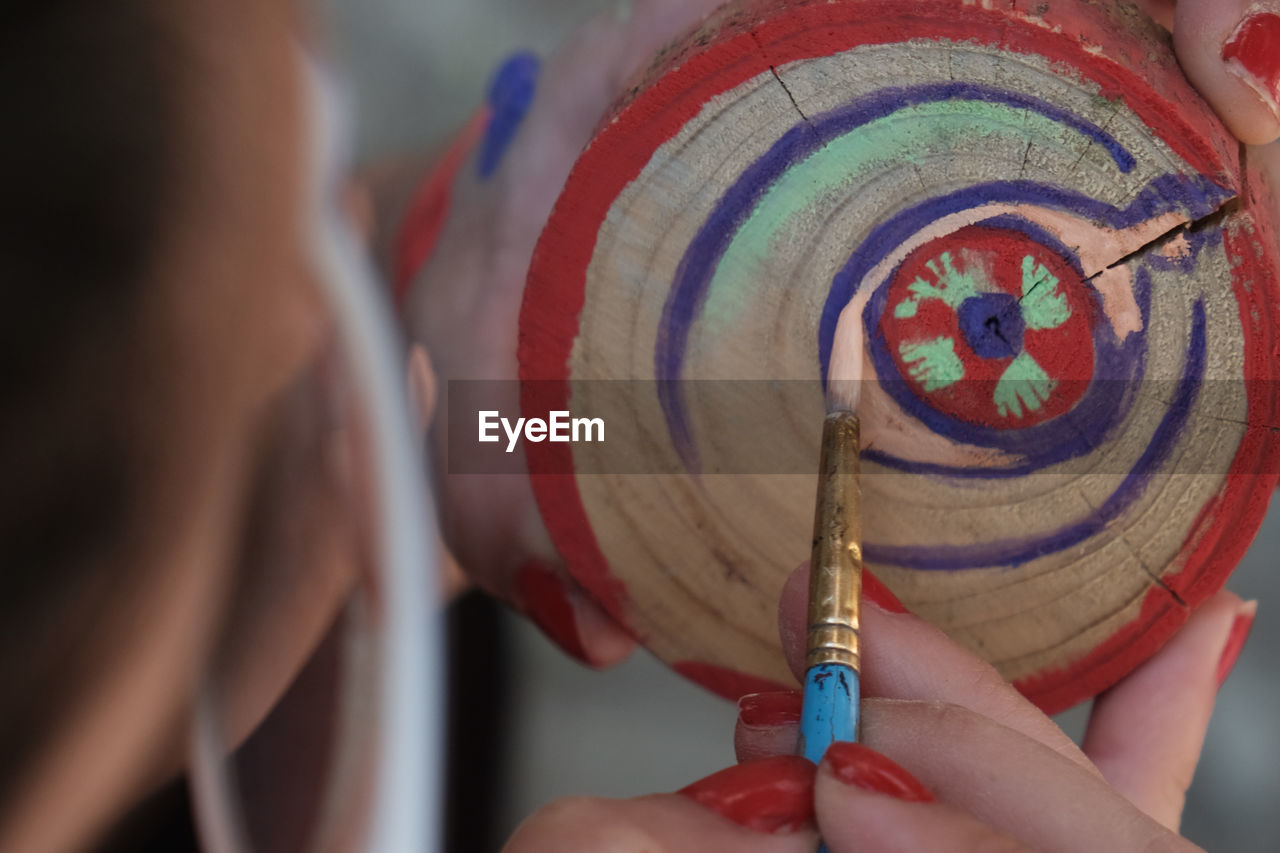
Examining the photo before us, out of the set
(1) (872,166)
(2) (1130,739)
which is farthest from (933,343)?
(2) (1130,739)

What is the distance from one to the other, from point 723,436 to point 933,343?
0.09 meters

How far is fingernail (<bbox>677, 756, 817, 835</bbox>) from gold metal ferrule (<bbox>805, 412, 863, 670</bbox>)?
0.13 ft

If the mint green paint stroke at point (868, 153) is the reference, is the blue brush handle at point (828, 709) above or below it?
below

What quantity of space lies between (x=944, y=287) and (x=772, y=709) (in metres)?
0.16

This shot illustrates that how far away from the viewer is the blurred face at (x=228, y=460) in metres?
0.32

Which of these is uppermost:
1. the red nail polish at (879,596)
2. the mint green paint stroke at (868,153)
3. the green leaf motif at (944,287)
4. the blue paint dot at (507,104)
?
the blue paint dot at (507,104)

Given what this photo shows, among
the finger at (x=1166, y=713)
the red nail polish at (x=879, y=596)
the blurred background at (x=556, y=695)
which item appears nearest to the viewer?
the red nail polish at (x=879, y=596)

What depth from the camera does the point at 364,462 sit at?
2.02 ft

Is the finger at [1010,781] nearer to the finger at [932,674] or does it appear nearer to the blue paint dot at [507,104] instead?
the finger at [932,674]

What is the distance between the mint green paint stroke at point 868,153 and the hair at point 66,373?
199mm

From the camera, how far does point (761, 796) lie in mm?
285

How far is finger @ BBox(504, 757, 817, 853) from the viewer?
255mm

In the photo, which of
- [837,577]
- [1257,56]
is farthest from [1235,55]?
[837,577]

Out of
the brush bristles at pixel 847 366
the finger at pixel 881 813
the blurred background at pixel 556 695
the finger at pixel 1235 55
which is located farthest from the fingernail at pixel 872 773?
the blurred background at pixel 556 695
